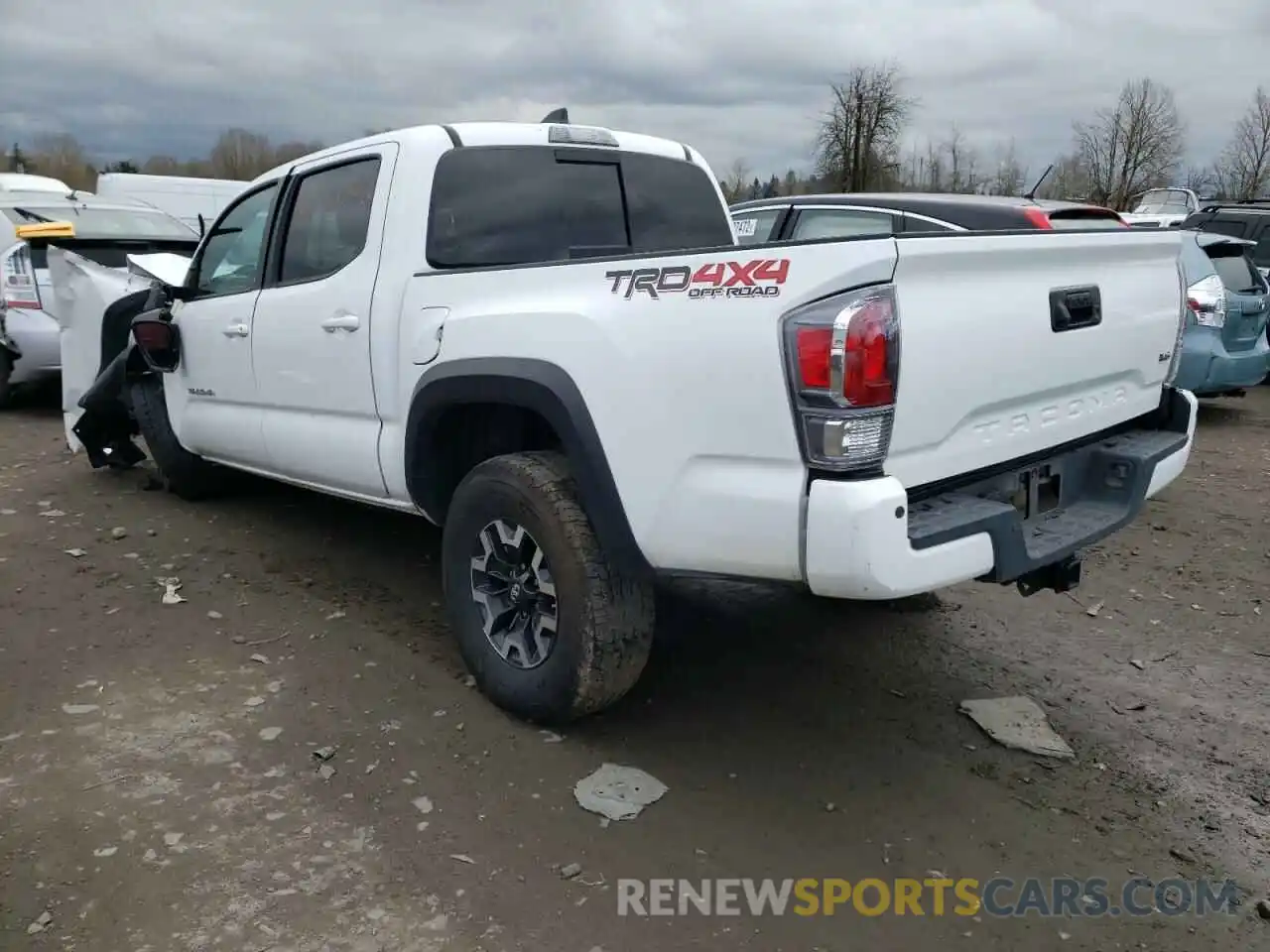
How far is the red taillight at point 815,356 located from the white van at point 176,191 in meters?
17.5

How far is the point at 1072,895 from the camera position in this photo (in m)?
2.64

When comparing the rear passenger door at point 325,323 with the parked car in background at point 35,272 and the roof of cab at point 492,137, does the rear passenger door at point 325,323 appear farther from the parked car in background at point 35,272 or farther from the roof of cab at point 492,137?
the parked car in background at point 35,272

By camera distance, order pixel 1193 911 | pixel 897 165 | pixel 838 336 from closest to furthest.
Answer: pixel 838 336
pixel 1193 911
pixel 897 165

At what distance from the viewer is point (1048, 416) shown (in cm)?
301

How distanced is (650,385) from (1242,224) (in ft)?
42.3

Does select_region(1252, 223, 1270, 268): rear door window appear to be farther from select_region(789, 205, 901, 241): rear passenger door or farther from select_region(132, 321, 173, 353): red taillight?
select_region(132, 321, 173, 353): red taillight

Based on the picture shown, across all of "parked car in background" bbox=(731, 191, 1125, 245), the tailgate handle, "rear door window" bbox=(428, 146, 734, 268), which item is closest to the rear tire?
"rear door window" bbox=(428, 146, 734, 268)

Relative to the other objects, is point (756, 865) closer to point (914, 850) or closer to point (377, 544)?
point (914, 850)

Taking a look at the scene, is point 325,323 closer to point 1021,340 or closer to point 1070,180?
point 1021,340

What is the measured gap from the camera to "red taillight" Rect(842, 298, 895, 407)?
94.0 inches

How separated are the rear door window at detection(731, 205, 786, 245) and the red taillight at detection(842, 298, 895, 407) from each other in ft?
18.8

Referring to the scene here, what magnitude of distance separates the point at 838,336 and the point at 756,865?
4.73ft

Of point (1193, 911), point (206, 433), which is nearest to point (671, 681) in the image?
point (1193, 911)

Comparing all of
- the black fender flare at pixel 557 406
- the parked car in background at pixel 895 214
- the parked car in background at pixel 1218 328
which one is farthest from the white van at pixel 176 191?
the black fender flare at pixel 557 406
